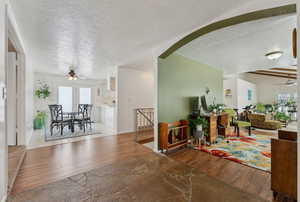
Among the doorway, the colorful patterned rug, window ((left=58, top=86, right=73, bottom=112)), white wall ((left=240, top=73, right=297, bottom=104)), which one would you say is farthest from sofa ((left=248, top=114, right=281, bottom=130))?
window ((left=58, top=86, right=73, bottom=112))

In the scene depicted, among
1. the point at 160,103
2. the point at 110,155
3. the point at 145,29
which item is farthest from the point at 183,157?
the point at 145,29

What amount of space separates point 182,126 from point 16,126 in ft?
13.1

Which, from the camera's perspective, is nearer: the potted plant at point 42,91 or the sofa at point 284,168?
the sofa at point 284,168

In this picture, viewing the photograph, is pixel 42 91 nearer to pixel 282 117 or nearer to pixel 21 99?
pixel 21 99

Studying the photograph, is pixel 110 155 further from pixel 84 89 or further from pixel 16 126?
pixel 84 89

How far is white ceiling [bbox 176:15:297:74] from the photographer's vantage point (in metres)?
2.36

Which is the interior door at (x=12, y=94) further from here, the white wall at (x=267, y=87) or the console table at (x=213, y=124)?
the white wall at (x=267, y=87)

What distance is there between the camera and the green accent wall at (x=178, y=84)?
3.22m

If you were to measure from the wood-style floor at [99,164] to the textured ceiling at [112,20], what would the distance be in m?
2.52

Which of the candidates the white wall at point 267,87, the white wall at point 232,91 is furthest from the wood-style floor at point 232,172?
the white wall at point 267,87

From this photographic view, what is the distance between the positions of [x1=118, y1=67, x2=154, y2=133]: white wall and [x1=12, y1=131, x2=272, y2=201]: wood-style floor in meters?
1.53

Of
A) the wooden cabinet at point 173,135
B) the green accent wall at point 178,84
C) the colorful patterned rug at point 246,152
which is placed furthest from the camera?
the green accent wall at point 178,84

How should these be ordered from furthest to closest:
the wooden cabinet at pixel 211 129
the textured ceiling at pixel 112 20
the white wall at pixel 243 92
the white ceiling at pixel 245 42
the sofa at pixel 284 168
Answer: the white wall at pixel 243 92, the wooden cabinet at pixel 211 129, the white ceiling at pixel 245 42, the textured ceiling at pixel 112 20, the sofa at pixel 284 168

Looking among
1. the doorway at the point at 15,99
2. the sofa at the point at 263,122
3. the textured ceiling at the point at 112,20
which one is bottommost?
the sofa at the point at 263,122
